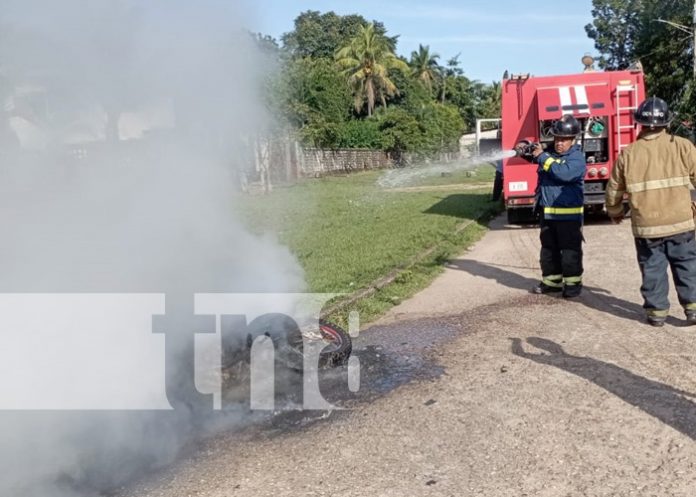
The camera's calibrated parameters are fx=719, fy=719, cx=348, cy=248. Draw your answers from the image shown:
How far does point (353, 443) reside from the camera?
4.18 m

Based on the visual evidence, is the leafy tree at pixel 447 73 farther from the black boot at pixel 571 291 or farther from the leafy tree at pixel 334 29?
the black boot at pixel 571 291

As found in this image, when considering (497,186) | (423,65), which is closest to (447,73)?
(423,65)

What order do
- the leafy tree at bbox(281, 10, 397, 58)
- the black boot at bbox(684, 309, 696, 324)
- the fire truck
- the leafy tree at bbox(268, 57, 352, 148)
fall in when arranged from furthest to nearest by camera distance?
the leafy tree at bbox(281, 10, 397, 58), the leafy tree at bbox(268, 57, 352, 148), the fire truck, the black boot at bbox(684, 309, 696, 324)

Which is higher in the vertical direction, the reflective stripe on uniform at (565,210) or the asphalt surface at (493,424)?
the reflective stripe on uniform at (565,210)

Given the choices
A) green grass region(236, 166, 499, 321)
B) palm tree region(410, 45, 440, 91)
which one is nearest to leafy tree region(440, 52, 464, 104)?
palm tree region(410, 45, 440, 91)

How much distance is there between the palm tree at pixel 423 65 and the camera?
216 feet

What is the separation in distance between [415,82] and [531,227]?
160ft

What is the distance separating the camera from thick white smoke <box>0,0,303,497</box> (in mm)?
3869

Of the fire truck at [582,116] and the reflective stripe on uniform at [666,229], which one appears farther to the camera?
the fire truck at [582,116]

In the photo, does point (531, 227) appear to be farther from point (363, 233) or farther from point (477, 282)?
point (477, 282)

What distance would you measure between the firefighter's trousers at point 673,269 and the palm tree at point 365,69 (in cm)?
4825

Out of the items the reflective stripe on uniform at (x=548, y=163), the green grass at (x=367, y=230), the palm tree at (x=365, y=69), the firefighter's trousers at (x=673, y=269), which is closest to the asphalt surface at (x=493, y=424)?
the firefighter's trousers at (x=673, y=269)

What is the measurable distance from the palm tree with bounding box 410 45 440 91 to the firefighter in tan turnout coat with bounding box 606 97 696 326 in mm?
60665

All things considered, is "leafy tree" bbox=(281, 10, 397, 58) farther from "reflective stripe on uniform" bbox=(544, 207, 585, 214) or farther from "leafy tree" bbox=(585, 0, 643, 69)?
"reflective stripe on uniform" bbox=(544, 207, 585, 214)
